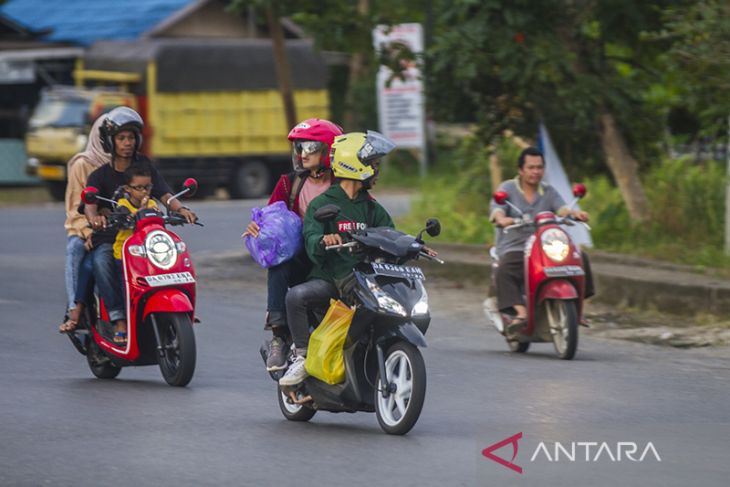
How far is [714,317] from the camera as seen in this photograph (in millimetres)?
13148

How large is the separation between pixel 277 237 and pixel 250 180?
25.5m

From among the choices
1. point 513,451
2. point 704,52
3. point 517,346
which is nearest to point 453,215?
point 704,52

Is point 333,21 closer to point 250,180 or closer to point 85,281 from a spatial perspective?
point 85,281

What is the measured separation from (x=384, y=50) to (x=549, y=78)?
7.80 feet

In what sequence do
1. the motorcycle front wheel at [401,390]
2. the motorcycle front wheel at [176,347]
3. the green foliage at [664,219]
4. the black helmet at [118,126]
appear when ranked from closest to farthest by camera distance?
the motorcycle front wheel at [401,390] → the motorcycle front wheel at [176,347] → the black helmet at [118,126] → the green foliage at [664,219]

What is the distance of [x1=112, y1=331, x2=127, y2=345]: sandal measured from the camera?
32.9 feet

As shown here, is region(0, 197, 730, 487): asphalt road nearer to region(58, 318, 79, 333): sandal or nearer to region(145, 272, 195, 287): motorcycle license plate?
region(58, 318, 79, 333): sandal

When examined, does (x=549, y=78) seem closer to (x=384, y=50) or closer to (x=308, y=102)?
(x=384, y=50)

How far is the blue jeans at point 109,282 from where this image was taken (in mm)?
10109

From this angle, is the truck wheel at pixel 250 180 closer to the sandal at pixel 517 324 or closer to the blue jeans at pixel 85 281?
the sandal at pixel 517 324

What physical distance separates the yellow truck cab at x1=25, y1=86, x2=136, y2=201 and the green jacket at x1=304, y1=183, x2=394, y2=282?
22.7 metres

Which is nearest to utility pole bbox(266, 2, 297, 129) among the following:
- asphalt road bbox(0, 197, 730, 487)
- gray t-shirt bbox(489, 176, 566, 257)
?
asphalt road bbox(0, 197, 730, 487)

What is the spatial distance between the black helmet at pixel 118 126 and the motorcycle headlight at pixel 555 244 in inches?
125

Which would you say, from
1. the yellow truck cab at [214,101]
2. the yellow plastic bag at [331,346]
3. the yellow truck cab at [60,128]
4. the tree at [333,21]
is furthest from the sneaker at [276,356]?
the yellow truck cab at [214,101]
